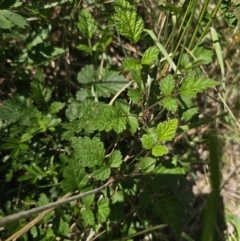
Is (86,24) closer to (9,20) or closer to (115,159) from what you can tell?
(9,20)

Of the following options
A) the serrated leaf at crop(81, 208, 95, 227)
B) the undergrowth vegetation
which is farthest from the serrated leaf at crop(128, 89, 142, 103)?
the serrated leaf at crop(81, 208, 95, 227)

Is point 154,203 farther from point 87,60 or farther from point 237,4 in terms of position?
point 87,60

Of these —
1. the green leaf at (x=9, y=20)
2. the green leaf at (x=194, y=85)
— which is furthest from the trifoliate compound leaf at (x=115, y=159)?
the green leaf at (x=9, y=20)

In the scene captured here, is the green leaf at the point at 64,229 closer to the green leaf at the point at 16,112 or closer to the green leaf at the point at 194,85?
the green leaf at the point at 16,112

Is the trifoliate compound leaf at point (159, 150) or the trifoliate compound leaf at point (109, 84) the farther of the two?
the trifoliate compound leaf at point (109, 84)

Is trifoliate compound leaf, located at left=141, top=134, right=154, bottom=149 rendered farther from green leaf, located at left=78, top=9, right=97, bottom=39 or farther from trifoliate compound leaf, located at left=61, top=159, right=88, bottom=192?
green leaf, located at left=78, top=9, right=97, bottom=39

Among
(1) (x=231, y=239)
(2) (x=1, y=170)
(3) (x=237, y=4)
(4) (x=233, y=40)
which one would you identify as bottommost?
(1) (x=231, y=239)

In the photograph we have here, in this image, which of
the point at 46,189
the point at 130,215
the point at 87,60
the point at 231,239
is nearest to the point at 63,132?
the point at 46,189
